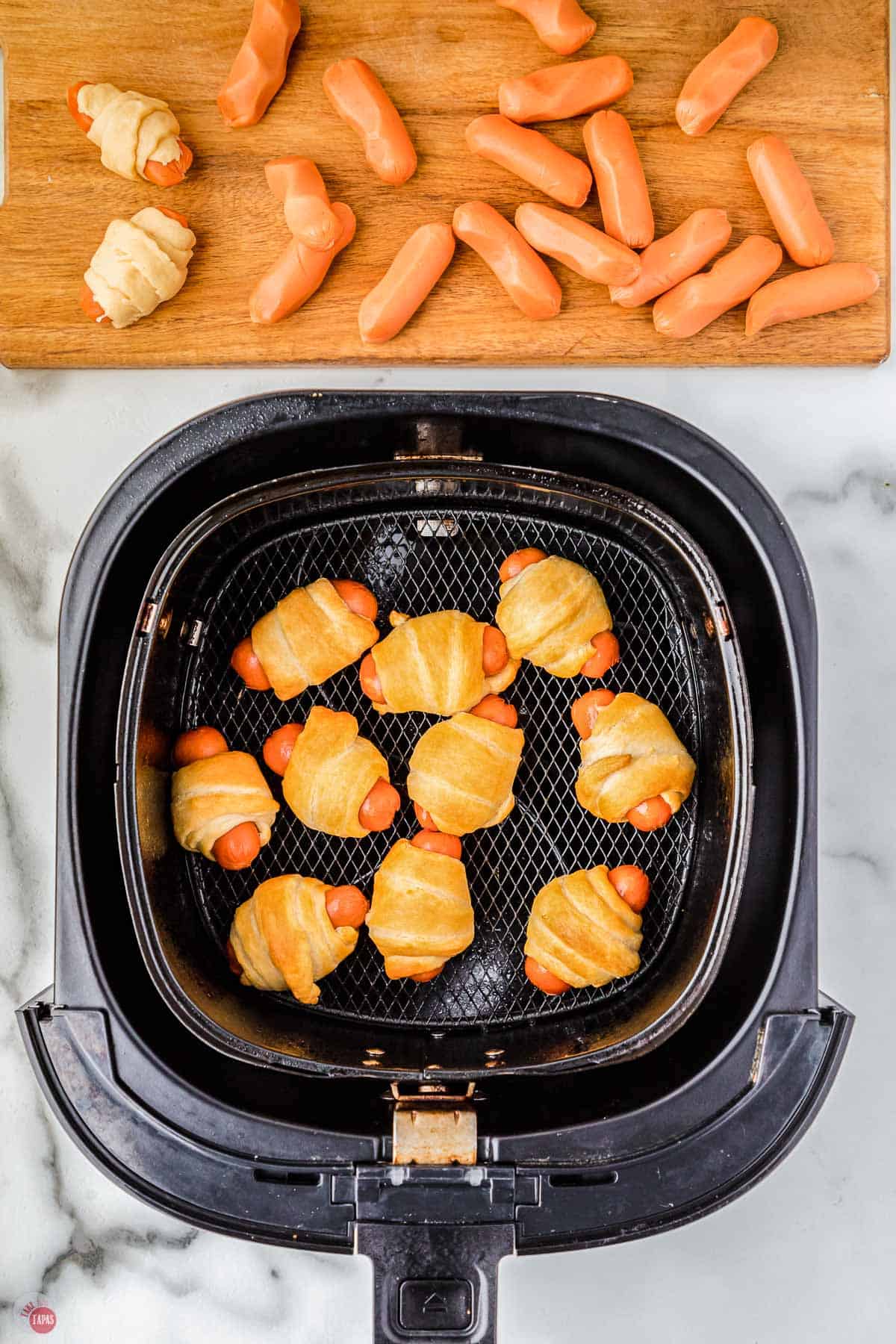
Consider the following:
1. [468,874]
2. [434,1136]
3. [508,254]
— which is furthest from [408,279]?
[434,1136]

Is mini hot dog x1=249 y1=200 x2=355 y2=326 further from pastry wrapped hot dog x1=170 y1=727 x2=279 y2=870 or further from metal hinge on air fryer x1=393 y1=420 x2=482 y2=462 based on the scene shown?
pastry wrapped hot dog x1=170 y1=727 x2=279 y2=870

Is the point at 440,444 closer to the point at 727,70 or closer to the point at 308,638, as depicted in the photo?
the point at 308,638

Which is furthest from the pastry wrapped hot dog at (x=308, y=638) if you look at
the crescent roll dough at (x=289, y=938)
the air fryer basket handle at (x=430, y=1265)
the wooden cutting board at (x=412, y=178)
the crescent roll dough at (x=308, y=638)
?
the air fryer basket handle at (x=430, y=1265)

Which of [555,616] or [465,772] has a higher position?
[555,616]

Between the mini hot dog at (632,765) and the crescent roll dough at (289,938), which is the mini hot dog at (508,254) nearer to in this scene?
the mini hot dog at (632,765)

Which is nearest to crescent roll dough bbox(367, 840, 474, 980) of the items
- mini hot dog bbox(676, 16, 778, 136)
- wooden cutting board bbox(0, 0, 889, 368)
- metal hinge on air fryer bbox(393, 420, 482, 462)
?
metal hinge on air fryer bbox(393, 420, 482, 462)
